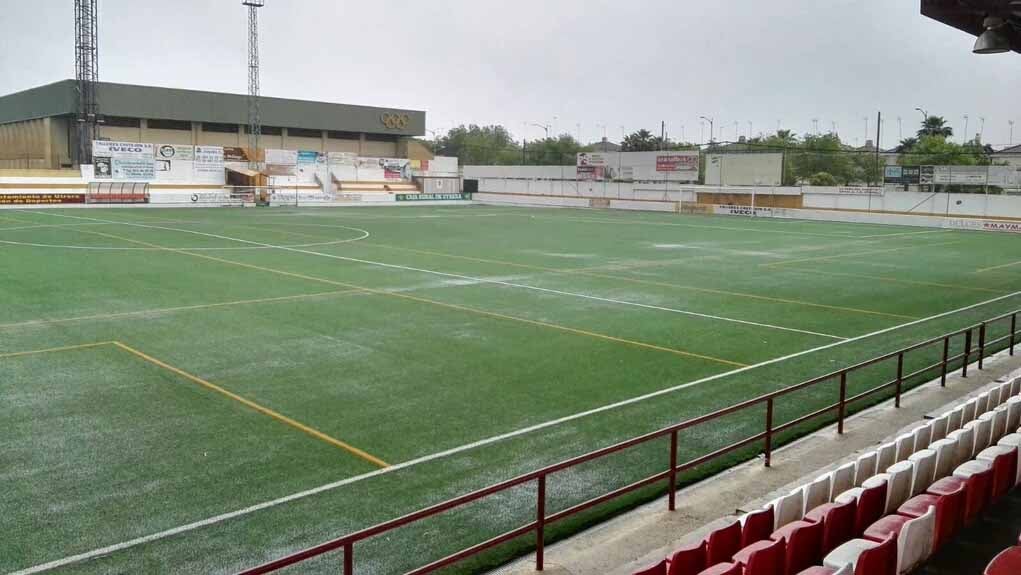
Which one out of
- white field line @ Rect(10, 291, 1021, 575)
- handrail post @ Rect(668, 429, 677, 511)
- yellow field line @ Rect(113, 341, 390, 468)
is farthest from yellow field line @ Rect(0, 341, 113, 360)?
handrail post @ Rect(668, 429, 677, 511)

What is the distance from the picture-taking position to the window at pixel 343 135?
338 ft

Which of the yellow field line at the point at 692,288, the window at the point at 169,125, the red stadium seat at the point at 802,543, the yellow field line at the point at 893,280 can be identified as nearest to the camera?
the red stadium seat at the point at 802,543

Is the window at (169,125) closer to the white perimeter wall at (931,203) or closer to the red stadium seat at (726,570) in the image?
the white perimeter wall at (931,203)

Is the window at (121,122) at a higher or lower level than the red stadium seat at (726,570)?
higher

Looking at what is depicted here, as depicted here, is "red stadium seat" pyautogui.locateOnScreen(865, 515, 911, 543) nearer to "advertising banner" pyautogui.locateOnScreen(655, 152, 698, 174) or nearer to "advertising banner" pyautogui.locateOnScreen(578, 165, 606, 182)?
"advertising banner" pyautogui.locateOnScreen(655, 152, 698, 174)

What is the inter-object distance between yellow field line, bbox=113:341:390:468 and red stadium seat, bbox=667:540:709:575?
→ 5264 millimetres

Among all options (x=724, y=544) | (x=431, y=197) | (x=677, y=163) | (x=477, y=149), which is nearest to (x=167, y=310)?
(x=724, y=544)

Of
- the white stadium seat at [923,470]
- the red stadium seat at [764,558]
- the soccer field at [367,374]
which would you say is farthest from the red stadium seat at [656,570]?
the white stadium seat at [923,470]

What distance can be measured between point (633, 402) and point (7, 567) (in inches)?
350

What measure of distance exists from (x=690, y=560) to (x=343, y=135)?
10216 cm

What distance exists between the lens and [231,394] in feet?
45.6

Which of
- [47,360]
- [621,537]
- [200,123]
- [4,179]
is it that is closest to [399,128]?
[200,123]

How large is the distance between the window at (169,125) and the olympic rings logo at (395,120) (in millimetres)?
23121

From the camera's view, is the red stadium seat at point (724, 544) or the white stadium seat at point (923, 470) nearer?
the red stadium seat at point (724, 544)
